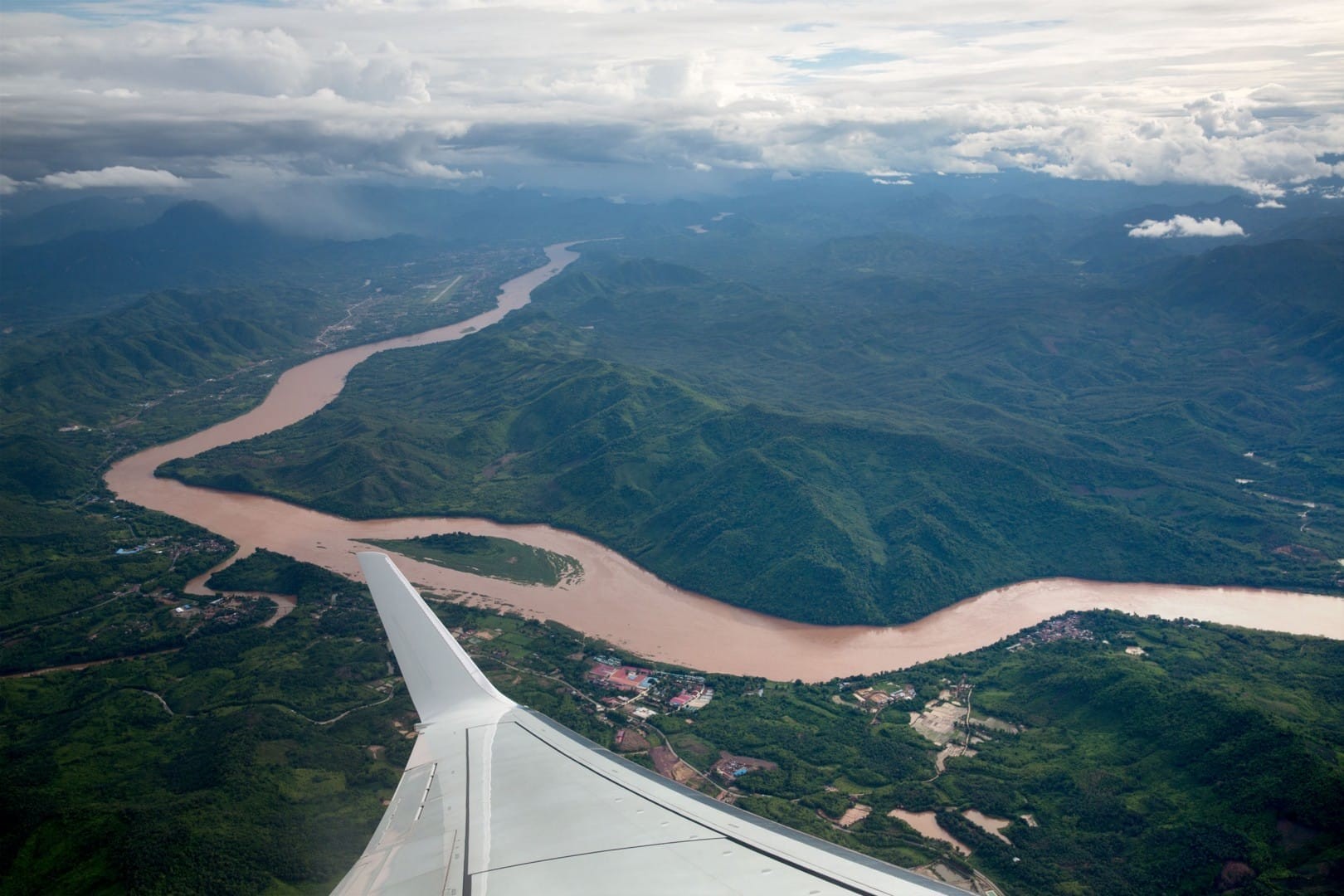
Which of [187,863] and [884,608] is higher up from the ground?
[187,863]

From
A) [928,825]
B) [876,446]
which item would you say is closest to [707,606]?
[928,825]

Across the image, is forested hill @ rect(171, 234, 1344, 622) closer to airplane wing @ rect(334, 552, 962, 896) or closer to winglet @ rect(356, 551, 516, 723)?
winglet @ rect(356, 551, 516, 723)

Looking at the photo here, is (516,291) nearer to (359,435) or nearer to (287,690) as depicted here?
(359,435)

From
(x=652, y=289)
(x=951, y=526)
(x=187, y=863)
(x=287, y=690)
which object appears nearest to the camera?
(x=187, y=863)

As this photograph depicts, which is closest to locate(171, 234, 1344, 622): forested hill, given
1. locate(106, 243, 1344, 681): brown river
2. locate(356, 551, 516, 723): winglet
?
locate(106, 243, 1344, 681): brown river

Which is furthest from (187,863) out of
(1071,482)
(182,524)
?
(1071,482)

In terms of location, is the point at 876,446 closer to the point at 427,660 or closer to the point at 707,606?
the point at 707,606

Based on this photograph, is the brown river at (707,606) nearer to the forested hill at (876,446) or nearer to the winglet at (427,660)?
the forested hill at (876,446)

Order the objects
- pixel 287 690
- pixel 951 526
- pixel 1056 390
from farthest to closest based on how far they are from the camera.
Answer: pixel 1056 390
pixel 951 526
pixel 287 690
